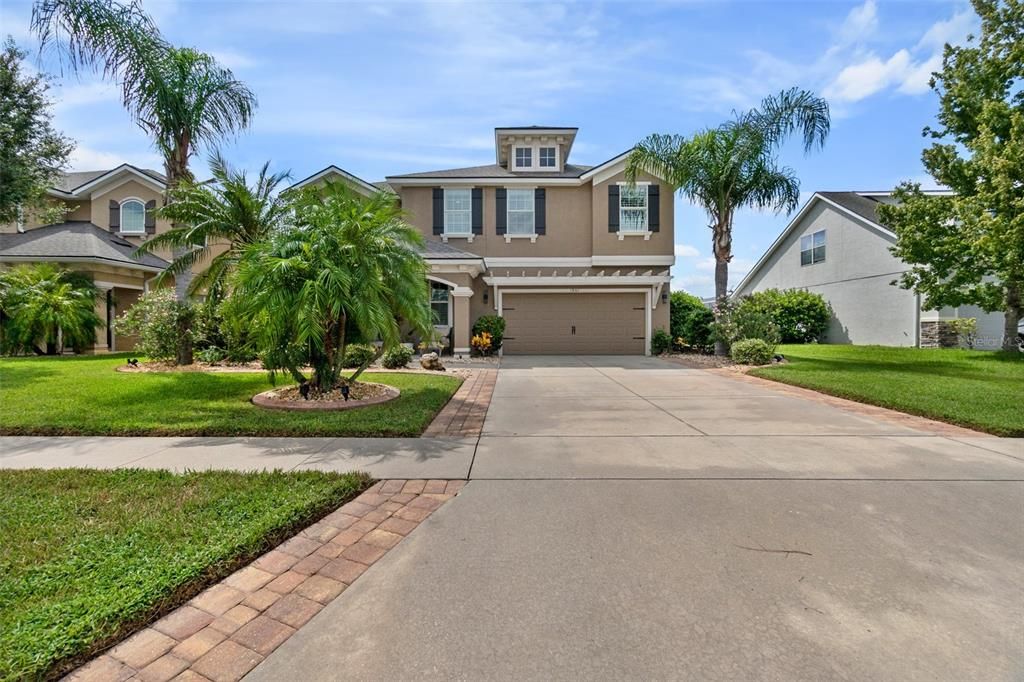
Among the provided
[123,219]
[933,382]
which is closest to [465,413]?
[933,382]

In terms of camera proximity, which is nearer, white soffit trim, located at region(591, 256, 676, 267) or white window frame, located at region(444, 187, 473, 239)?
white soffit trim, located at region(591, 256, 676, 267)

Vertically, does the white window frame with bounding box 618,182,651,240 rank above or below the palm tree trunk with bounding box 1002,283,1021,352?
above

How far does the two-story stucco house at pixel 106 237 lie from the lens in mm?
15367

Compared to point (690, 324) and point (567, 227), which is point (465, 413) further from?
point (690, 324)

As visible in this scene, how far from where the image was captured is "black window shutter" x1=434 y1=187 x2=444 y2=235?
18.3m

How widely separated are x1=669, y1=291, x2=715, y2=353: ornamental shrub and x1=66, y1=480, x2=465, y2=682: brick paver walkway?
1606 centimetres

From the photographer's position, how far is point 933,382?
923 centimetres

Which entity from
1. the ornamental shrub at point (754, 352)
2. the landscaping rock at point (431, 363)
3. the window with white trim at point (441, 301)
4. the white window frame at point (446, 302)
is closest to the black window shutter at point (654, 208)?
the ornamental shrub at point (754, 352)

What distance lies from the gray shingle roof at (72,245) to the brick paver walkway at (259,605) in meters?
16.2

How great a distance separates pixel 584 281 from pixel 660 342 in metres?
3.48

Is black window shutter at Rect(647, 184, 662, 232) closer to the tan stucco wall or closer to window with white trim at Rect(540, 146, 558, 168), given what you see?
the tan stucco wall

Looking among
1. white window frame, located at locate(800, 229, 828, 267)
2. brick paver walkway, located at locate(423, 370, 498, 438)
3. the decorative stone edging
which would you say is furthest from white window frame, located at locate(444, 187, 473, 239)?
white window frame, located at locate(800, 229, 828, 267)

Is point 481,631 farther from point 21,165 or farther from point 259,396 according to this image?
point 21,165

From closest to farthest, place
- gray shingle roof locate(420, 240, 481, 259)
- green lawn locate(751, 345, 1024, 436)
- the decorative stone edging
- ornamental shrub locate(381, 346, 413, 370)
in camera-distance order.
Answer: green lawn locate(751, 345, 1024, 436), the decorative stone edging, ornamental shrub locate(381, 346, 413, 370), gray shingle roof locate(420, 240, 481, 259)
